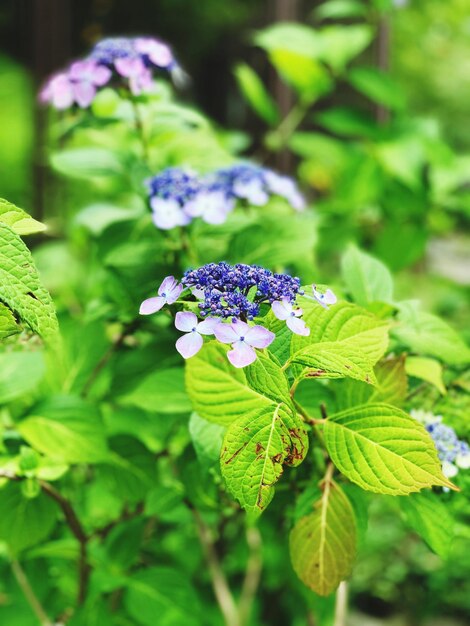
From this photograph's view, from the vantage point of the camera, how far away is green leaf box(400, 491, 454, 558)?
83 cm

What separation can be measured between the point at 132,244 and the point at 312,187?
281cm

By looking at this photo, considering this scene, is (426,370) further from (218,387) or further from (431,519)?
(218,387)

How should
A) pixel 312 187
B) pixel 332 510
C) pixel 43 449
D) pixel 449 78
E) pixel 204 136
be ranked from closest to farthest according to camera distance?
1. pixel 332 510
2. pixel 43 449
3. pixel 204 136
4. pixel 312 187
5. pixel 449 78

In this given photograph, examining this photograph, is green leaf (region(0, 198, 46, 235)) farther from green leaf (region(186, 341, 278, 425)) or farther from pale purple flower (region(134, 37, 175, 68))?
pale purple flower (region(134, 37, 175, 68))

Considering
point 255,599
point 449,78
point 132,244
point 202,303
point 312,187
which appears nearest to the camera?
point 202,303

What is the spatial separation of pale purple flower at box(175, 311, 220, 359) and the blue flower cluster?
0.01 m

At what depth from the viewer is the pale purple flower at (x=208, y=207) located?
3.50ft

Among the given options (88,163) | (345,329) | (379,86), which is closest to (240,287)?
(345,329)

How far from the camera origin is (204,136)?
59.4 inches

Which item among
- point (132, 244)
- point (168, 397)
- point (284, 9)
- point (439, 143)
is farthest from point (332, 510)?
point (284, 9)

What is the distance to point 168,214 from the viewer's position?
3.49ft

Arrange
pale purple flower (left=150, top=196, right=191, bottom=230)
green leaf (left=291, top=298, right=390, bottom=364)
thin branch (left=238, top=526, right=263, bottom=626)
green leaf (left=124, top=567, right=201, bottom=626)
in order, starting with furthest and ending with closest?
thin branch (left=238, top=526, right=263, bottom=626), green leaf (left=124, top=567, right=201, bottom=626), pale purple flower (left=150, top=196, right=191, bottom=230), green leaf (left=291, top=298, right=390, bottom=364)

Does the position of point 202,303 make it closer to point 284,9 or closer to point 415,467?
point 415,467

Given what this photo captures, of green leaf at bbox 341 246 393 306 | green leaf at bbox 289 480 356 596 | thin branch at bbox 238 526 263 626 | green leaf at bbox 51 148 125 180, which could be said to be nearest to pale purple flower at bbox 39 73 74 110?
green leaf at bbox 51 148 125 180
